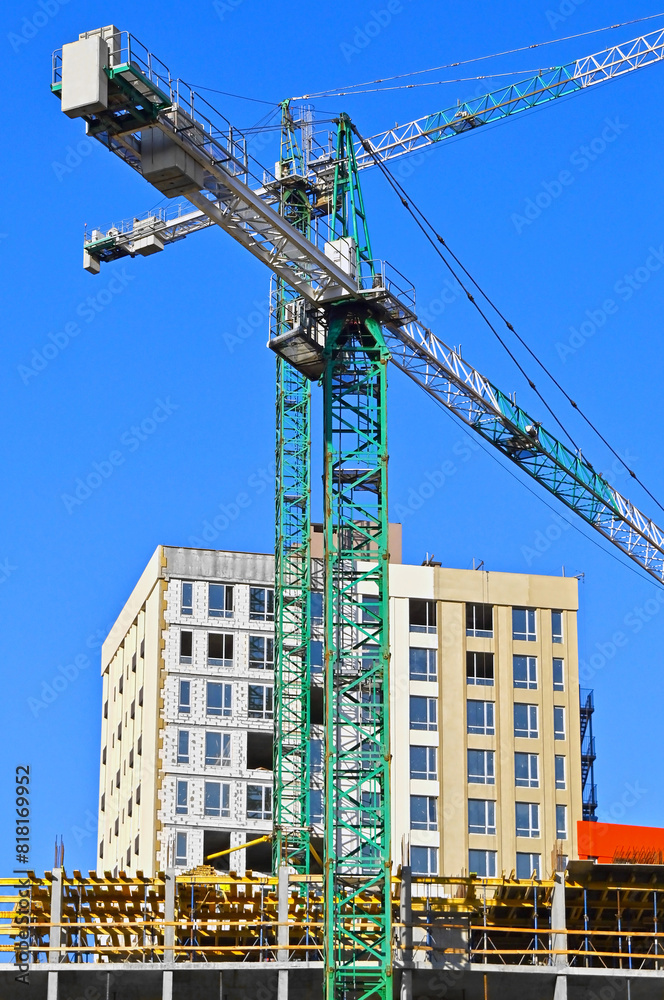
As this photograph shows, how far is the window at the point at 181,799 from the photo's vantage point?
103250 millimetres

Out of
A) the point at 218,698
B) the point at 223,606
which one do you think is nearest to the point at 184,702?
the point at 218,698

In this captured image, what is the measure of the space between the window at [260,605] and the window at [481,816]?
51.3 ft

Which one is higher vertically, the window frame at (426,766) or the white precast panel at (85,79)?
the white precast panel at (85,79)

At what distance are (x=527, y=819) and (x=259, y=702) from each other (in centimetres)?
1674

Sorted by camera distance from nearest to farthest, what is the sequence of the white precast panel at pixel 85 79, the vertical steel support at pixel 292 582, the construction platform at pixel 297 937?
the white precast panel at pixel 85 79, the construction platform at pixel 297 937, the vertical steel support at pixel 292 582

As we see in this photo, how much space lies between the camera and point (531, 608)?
366 feet

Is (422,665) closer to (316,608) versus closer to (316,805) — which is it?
(316,608)

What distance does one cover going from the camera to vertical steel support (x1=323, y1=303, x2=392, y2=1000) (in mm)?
67062

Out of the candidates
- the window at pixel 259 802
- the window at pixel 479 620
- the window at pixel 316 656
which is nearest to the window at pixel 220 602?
the window at pixel 316 656

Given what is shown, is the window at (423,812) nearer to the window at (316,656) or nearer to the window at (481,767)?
the window at (481,767)

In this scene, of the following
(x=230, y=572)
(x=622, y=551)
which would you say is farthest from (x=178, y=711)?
(x=622, y=551)

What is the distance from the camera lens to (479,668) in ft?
359

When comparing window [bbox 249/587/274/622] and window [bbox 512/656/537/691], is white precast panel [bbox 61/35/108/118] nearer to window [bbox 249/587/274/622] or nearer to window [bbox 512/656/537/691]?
window [bbox 249/587/274/622]

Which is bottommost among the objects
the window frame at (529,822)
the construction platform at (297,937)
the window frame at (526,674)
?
the construction platform at (297,937)
